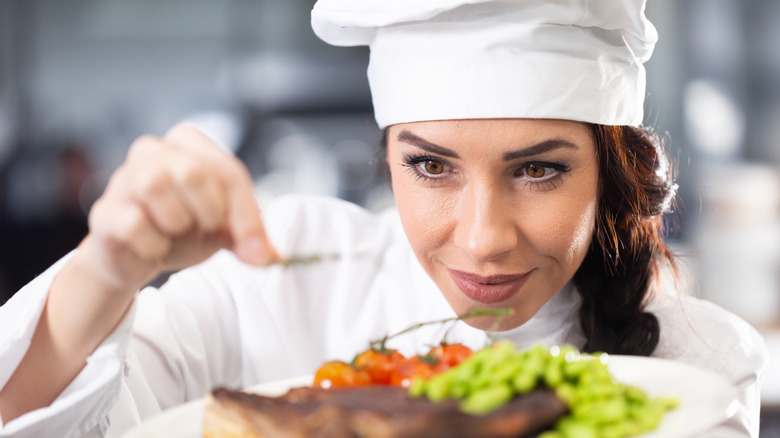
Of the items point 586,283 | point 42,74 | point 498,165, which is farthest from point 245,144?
point 498,165

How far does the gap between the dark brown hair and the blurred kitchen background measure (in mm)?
2306

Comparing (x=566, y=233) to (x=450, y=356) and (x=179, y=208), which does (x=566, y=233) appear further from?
(x=179, y=208)

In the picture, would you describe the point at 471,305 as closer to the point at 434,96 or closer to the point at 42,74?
the point at 434,96

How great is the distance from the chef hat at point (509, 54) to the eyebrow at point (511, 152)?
34mm

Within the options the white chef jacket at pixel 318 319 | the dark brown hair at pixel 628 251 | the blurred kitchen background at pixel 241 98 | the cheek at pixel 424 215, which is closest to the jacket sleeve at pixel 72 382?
the white chef jacket at pixel 318 319

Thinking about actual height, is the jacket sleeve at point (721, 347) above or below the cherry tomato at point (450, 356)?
below

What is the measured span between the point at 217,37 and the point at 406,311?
10.2ft

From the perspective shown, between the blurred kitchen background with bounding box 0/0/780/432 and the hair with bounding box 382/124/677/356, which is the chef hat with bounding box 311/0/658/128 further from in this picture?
the blurred kitchen background with bounding box 0/0/780/432

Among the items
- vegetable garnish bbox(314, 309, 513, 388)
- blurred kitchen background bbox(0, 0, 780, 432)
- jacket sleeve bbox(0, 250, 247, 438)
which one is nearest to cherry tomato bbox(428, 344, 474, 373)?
vegetable garnish bbox(314, 309, 513, 388)

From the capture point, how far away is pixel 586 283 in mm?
1500

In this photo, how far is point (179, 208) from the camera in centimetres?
72

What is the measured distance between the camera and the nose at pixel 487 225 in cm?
110

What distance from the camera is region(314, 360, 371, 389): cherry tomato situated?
89cm

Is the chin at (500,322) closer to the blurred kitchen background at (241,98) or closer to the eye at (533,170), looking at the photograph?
the eye at (533,170)
